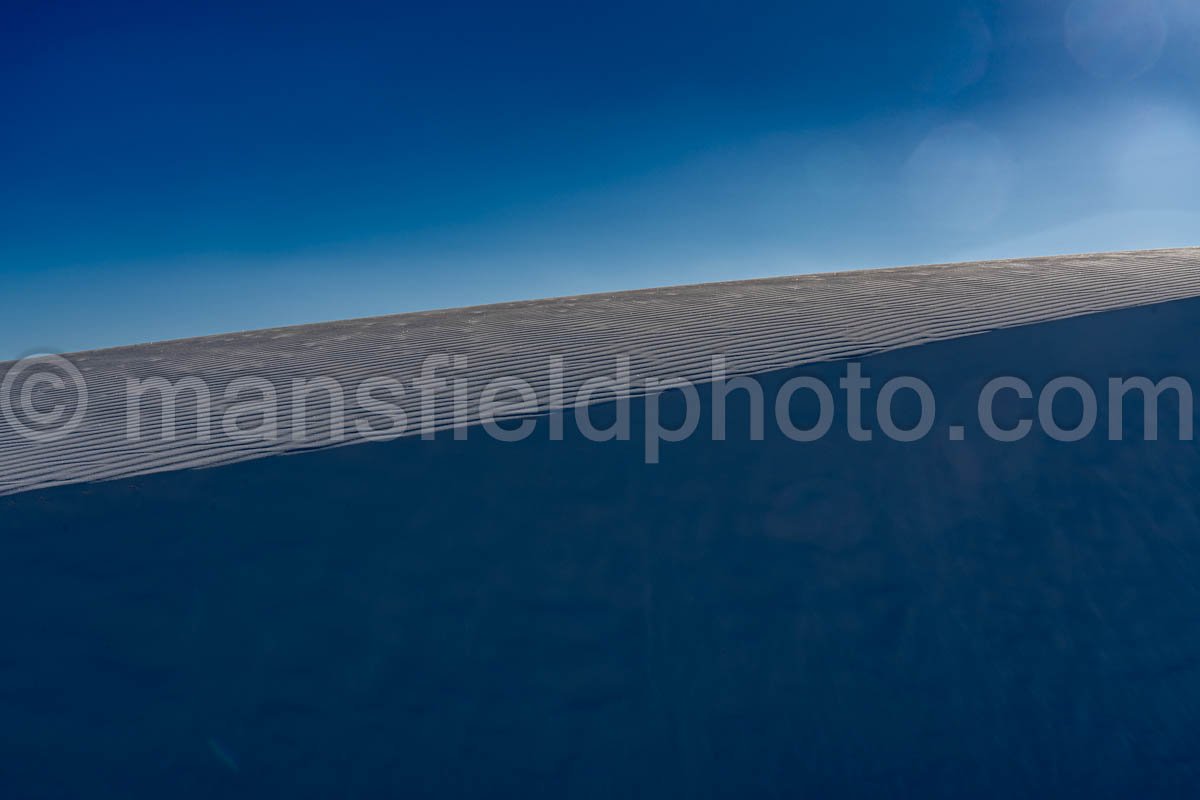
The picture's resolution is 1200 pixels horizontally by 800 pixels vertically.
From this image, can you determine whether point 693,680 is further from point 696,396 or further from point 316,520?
point 316,520

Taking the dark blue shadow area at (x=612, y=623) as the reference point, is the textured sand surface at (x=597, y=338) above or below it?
above

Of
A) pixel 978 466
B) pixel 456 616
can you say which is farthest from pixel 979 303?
pixel 456 616

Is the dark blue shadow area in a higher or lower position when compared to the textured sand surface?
lower

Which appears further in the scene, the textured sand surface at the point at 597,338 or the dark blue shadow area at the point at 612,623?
the textured sand surface at the point at 597,338

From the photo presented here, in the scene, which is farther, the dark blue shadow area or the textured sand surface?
the textured sand surface
